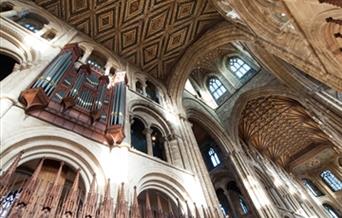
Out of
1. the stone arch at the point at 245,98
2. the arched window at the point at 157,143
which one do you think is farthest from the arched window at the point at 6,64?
the stone arch at the point at 245,98

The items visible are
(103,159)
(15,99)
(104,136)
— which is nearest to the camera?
(15,99)

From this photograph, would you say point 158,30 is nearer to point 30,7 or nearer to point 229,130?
point 30,7

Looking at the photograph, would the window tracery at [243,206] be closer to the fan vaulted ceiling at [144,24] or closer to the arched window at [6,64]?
the fan vaulted ceiling at [144,24]

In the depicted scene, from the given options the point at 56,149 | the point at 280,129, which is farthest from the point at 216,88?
the point at 56,149

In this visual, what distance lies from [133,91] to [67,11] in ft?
16.0

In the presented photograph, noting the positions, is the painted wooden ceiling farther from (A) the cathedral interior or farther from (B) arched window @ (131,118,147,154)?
(B) arched window @ (131,118,147,154)

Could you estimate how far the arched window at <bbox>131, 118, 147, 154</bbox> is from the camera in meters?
8.67

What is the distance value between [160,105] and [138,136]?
2.42 meters

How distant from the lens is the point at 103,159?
6031mm

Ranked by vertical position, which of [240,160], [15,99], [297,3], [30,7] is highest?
[30,7]

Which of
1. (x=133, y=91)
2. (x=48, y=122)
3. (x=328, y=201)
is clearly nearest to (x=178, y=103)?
(x=133, y=91)

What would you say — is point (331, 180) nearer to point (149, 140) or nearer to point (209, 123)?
point (209, 123)

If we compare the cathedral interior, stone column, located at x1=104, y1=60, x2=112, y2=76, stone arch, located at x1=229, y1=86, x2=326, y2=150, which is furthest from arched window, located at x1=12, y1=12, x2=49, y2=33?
stone arch, located at x1=229, y1=86, x2=326, y2=150

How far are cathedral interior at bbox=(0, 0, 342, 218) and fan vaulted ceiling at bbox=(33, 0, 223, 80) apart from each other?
0.06 metres
